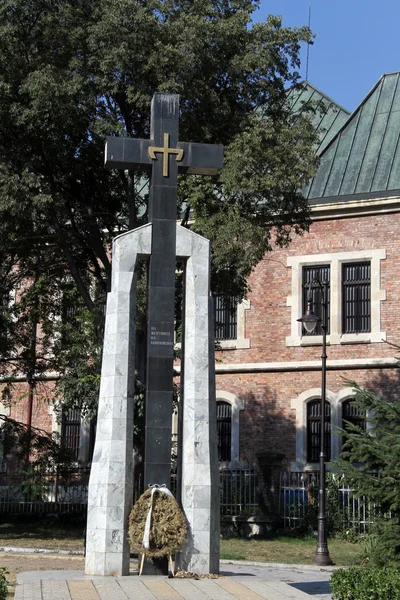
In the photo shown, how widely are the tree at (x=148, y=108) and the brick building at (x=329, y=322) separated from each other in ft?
17.9

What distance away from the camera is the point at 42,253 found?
26.2 meters

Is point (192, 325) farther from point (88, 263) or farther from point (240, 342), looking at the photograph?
point (240, 342)

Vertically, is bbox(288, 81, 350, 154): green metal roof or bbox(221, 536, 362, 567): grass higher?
bbox(288, 81, 350, 154): green metal roof

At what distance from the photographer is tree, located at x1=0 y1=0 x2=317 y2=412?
21.7 meters

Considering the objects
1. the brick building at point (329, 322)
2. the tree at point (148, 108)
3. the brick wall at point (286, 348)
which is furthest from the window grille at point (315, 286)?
the tree at point (148, 108)

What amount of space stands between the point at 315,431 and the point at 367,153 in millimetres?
8370

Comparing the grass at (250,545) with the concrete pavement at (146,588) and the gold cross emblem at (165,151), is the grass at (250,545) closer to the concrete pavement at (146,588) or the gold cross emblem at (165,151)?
the concrete pavement at (146,588)

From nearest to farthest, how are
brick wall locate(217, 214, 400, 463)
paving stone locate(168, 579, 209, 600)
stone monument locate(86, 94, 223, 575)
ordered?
1. paving stone locate(168, 579, 209, 600)
2. stone monument locate(86, 94, 223, 575)
3. brick wall locate(217, 214, 400, 463)

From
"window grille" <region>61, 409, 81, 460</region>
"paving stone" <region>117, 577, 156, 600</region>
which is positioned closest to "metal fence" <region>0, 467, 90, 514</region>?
"window grille" <region>61, 409, 81, 460</region>

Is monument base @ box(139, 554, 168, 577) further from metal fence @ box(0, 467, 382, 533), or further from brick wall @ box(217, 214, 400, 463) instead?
brick wall @ box(217, 214, 400, 463)

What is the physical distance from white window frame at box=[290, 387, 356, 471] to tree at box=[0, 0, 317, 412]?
244 inches

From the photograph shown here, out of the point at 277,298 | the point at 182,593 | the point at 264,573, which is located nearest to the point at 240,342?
Answer: the point at 277,298

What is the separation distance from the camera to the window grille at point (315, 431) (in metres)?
29.1

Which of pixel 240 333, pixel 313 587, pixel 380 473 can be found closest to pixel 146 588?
pixel 313 587
